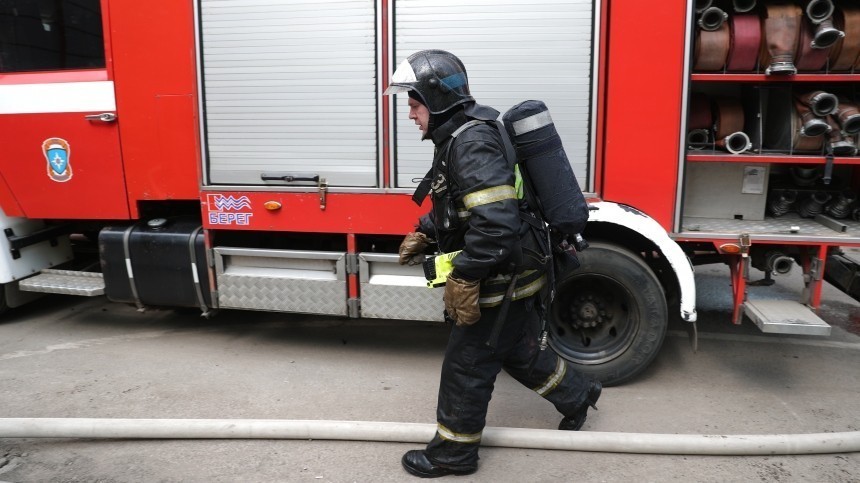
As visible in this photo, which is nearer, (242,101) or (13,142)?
(242,101)

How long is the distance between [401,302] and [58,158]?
2.74 meters

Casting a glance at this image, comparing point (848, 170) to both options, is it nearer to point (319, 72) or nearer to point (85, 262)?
point (319, 72)

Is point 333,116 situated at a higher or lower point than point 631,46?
lower

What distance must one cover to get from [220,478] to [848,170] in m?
4.29

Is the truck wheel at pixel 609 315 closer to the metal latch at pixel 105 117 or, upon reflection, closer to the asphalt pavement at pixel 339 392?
the asphalt pavement at pixel 339 392

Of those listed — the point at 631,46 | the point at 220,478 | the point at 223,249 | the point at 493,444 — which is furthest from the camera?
the point at 223,249

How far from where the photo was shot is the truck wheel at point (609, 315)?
12.3 feet

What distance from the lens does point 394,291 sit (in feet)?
13.3

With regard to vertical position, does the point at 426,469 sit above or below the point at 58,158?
below

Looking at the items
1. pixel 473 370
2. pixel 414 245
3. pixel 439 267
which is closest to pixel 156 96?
pixel 414 245

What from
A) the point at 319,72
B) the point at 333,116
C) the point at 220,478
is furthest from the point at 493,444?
the point at 319,72

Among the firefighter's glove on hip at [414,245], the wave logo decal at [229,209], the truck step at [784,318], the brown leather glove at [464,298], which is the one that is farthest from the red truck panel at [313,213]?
the truck step at [784,318]

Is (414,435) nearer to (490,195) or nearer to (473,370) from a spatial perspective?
(473,370)

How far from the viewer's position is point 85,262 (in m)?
5.42
